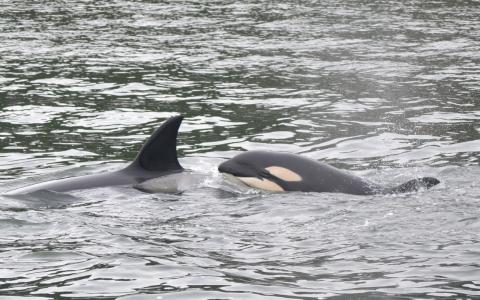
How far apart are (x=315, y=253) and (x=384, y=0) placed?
2799 cm

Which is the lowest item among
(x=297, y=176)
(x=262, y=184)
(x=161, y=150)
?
(x=262, y=184)

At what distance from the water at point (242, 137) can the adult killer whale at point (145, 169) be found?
300mm

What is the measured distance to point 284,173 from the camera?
1364 cm

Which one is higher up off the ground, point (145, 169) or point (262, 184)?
point (145, 169)

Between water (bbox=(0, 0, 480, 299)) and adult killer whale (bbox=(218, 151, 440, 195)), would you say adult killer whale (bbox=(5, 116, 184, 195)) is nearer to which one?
water (bbox=(0, 0, 480, 299))

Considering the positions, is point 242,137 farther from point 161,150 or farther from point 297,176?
point 297,176

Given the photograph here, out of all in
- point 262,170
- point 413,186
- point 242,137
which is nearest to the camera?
point 413,186

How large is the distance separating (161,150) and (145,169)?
1.23ft

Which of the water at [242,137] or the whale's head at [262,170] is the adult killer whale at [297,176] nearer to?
the whale's head at [262,170]

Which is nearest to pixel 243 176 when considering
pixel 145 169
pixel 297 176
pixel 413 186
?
pixel 297 176

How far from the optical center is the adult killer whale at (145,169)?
13.5 m

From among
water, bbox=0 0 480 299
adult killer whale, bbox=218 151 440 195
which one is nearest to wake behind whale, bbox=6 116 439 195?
adult killer whale, bbox=218 151 440 195

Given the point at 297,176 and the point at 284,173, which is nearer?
the point at 297,176

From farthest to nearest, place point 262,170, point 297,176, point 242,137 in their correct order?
point 242,137, point 262,170, point 297,176
